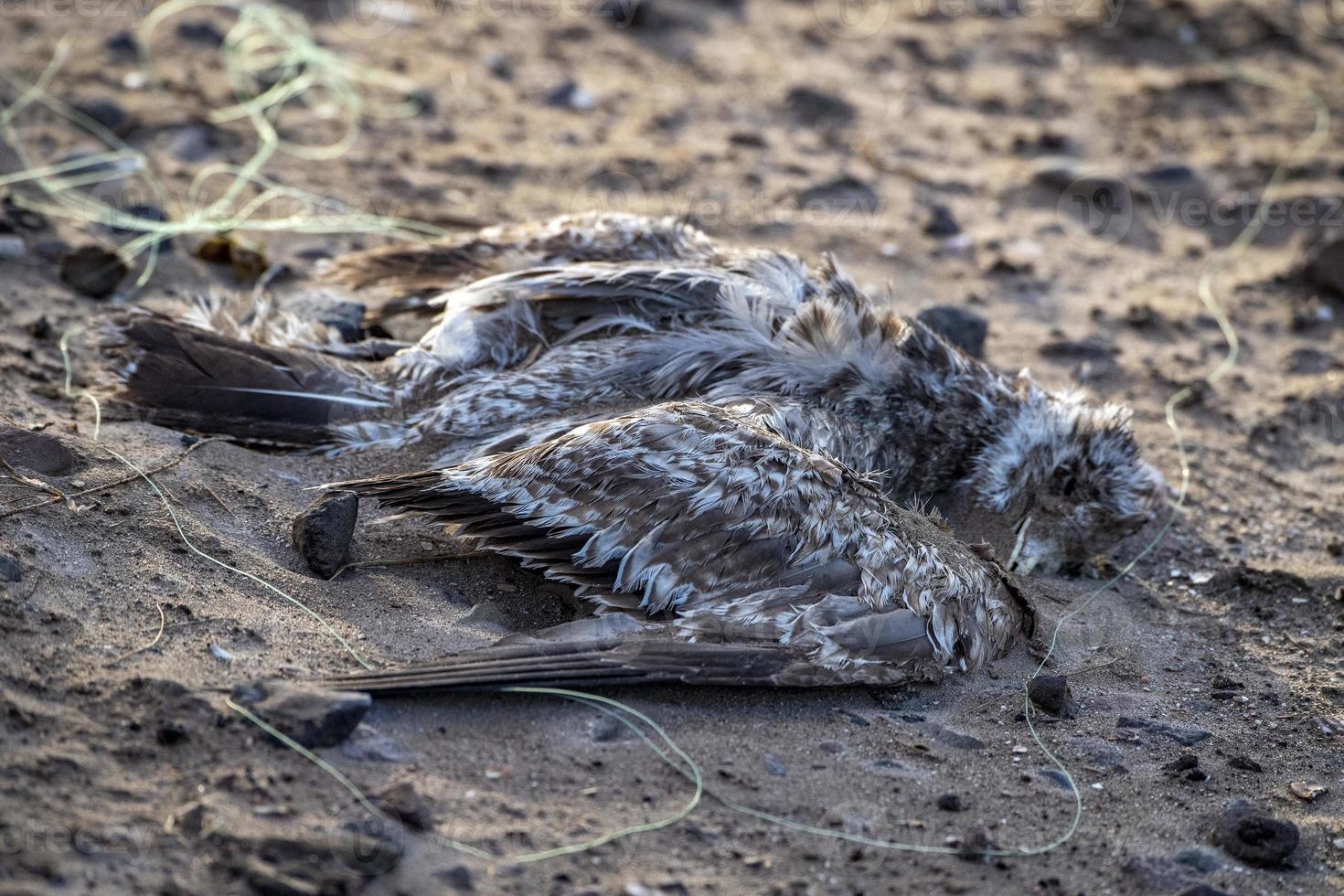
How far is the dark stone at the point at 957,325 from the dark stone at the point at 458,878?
10.7 feet

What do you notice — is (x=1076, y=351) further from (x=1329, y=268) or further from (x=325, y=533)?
(x=325, y=533)

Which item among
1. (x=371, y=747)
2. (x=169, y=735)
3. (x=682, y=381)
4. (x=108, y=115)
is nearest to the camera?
(x=169, y=735)

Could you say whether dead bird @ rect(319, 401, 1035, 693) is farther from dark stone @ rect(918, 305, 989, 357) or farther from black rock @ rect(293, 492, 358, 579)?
dark stone @ rect(918, 305, 989, 357)

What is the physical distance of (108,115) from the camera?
5953 millimetres

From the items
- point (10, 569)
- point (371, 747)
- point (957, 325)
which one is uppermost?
point (957, 325)

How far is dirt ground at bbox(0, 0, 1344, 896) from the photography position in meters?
2.74

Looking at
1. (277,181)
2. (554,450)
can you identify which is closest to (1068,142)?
(277,181)

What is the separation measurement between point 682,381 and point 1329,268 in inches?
143

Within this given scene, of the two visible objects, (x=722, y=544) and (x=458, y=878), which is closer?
(x=458, y=878)

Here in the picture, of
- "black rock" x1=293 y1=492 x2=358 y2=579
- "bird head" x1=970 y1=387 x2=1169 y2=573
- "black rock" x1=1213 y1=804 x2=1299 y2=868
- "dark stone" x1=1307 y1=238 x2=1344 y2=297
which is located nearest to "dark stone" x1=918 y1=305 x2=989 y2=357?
"bird head" x1=970 y1=387 x2=1169 y2=573

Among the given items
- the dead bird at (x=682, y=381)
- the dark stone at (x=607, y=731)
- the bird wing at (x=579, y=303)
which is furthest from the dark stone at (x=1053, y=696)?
the bird wing at (x=579, y=303)

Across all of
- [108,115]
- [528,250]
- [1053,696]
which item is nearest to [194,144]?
[108,115]

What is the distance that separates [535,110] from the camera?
6.80 metres

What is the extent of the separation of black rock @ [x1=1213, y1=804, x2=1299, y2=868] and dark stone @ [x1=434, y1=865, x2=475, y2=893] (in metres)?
1.78
